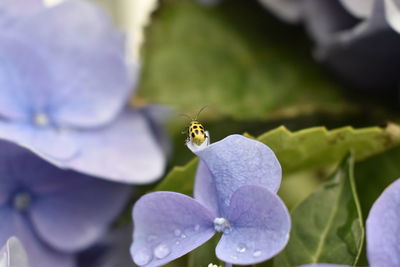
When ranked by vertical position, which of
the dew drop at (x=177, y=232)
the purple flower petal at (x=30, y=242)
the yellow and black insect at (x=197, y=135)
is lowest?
the purple flower petal at (x=30, y=242)

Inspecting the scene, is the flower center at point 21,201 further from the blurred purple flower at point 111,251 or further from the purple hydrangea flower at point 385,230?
the purple hydrangea flower at point 385,230

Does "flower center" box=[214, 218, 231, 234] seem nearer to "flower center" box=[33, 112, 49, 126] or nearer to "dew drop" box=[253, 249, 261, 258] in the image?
"dew drop" box=[253, 249, 261, 258]

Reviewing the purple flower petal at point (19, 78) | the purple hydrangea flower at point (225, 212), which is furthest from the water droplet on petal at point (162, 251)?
the purple flower petal at point (19, 78)

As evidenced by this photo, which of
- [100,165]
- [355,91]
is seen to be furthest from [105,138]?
[355,91]

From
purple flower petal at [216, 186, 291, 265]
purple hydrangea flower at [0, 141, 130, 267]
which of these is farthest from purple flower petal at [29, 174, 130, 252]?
purple flower petal at [216, 186, 291, 265]

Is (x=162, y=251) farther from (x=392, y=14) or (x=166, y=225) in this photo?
(x=392, y=14)

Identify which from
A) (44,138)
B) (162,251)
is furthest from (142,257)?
(44,138)
